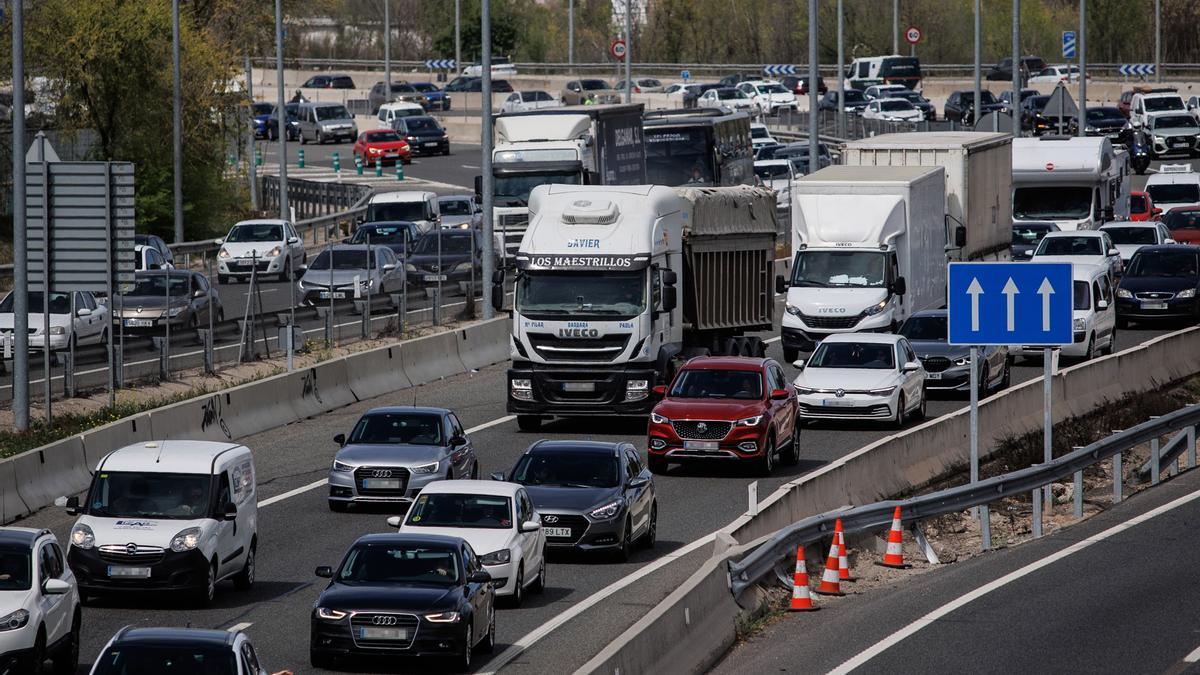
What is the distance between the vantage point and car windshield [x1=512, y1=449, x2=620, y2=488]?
21.3 meters

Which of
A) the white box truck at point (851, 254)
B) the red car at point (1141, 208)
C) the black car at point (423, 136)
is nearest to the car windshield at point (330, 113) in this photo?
the black car at point (423, 136)

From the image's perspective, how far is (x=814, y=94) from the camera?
44.9 meters

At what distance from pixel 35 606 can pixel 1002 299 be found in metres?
11.9

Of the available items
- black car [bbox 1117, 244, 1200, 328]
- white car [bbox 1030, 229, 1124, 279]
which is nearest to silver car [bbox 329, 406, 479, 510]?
white car [bbox 1030, 229, 1124, 279]

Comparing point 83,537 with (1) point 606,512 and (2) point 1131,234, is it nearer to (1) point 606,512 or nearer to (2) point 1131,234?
(1) point 606,512

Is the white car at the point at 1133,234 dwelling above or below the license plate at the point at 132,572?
above

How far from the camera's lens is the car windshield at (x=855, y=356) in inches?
1164

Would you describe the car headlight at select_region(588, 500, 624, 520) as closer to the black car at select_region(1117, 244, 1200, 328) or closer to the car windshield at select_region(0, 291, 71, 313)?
the car windshield at select_region(0, 291, 71, 313)

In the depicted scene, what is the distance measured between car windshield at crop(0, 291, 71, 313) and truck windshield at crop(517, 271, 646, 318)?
9.95 meters

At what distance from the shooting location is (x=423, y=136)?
87.2 metres

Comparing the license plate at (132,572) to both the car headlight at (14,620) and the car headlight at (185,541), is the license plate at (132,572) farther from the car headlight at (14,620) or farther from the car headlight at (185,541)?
the car headlight at (14,620)

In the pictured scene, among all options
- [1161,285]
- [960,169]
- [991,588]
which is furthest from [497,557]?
[1161,285]

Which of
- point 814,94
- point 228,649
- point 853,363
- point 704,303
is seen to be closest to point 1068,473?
point 853,363

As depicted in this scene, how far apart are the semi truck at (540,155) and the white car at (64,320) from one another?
1158 centimetres
